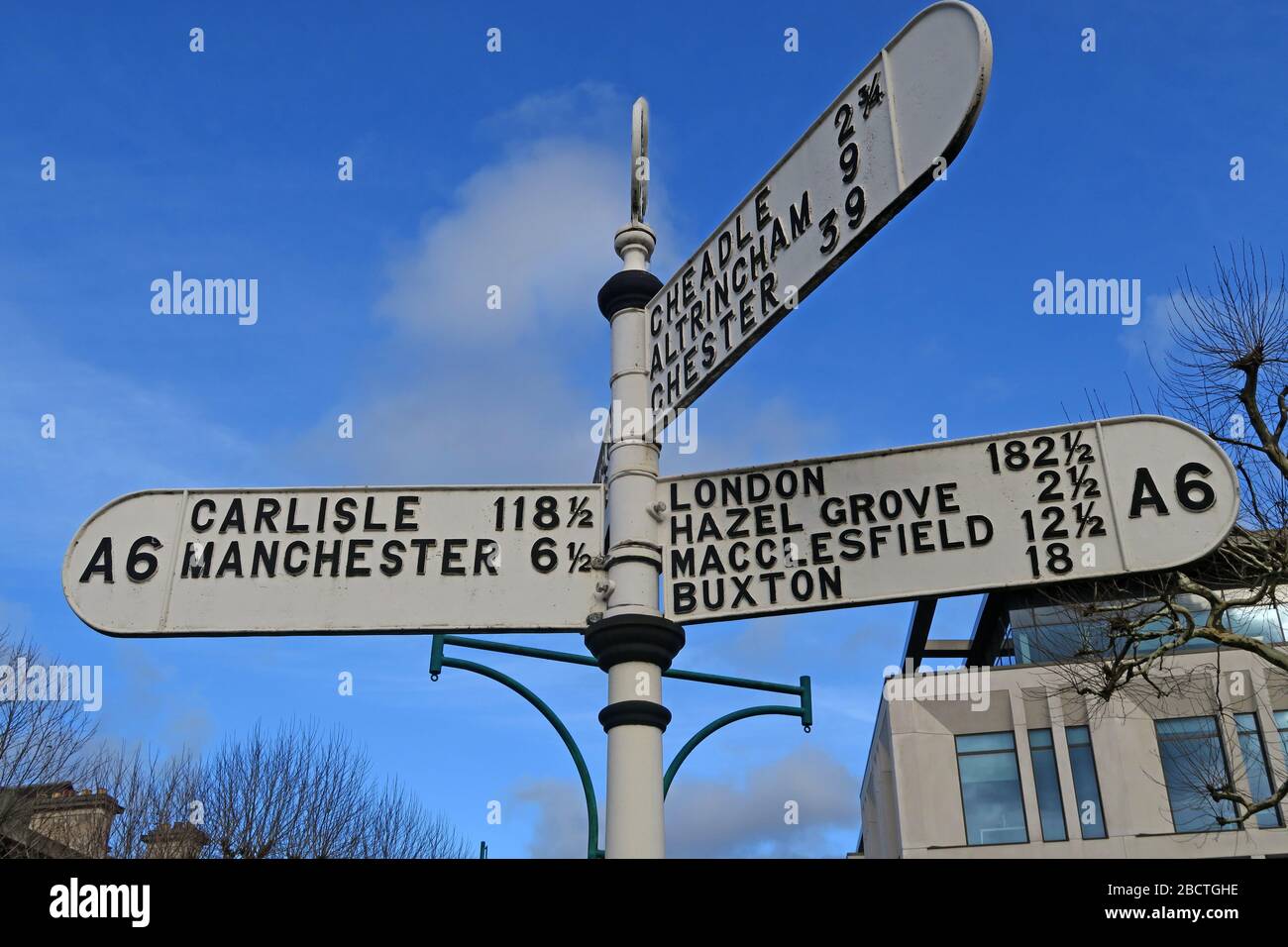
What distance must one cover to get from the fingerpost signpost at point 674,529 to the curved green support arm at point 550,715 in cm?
351

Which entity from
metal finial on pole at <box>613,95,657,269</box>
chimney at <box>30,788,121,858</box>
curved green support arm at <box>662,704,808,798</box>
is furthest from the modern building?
metal finial on pole at <box>613,95,657,269</box>

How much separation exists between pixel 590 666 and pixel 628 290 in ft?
13.3

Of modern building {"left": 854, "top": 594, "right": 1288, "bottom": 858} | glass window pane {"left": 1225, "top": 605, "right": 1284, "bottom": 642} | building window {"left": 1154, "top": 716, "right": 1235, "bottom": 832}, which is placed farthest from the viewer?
glass window pane {"left": 1225, "top": 605, "right": 1284, "bottom": 642}

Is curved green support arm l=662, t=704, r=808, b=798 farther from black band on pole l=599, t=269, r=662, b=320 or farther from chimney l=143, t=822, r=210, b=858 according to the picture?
chimney l=143, t=822, r=210, b=858

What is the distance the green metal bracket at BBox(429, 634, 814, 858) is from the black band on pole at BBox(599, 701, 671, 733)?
10.7 feet

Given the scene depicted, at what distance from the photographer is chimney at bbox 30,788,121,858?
62.3 feet

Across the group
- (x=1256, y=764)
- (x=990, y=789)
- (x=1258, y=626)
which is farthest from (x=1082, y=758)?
(x=1258, y=626)

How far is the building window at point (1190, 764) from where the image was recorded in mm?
31484

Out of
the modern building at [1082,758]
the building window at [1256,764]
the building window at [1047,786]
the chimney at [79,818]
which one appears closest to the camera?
the chimney at [79,818]

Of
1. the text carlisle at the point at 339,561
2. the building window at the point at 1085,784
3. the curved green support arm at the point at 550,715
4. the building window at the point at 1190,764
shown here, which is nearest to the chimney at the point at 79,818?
the curved green support arm at the point at 550,715

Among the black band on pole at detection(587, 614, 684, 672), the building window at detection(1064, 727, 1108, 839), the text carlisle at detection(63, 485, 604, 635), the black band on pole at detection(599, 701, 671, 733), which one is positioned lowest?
the black band on pole at detection(599, 701, 671, 733)

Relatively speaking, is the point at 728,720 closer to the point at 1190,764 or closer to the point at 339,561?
the point at 339,561

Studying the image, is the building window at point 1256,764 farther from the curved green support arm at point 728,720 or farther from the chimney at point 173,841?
the curved green support arm at point 728,720

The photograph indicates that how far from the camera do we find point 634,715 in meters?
3.38
